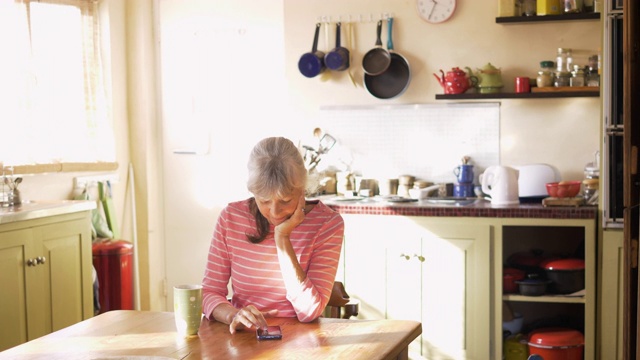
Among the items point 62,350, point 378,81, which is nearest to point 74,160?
point 378,81

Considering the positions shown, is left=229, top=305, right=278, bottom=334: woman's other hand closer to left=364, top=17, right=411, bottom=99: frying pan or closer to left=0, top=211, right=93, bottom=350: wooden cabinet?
left=0, top=211, right=93, bottom=350: wooden cabinet

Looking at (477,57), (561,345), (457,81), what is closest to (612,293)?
(561,345)

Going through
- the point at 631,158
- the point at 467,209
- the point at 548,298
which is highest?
the point at 631,158

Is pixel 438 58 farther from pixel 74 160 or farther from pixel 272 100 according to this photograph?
pixel 74 160

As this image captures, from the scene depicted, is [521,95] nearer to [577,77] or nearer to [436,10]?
[577,77]

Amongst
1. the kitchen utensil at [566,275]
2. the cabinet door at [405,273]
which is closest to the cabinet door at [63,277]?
the cabinet door at [405,273]

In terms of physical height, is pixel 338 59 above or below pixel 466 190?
above

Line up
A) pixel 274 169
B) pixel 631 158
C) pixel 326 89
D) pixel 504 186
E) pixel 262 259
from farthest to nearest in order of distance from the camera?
pixel 326 89 < pixel 504 186 < pixel 631 158 < pixel 262 259 < pixel 274 169

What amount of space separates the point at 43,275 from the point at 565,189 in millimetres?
2587

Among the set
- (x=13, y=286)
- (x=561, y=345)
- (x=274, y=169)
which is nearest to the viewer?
(x=274, y=169)

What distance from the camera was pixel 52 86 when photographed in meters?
4.88

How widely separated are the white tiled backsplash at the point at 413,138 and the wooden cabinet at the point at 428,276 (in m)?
0.63

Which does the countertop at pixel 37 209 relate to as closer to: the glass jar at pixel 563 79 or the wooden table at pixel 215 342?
the wooden table at pixel 215 342

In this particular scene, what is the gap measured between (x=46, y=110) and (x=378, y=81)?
1881 millimetres
